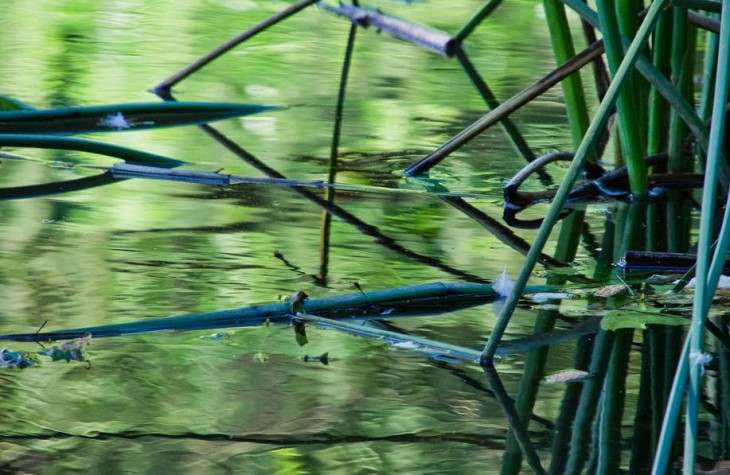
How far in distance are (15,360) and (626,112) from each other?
103 cm

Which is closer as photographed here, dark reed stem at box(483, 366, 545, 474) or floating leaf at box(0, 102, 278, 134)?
dark reed stem at box(483, 366, 545, 474)

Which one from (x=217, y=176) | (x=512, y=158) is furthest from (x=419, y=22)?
(x=217, y=176)

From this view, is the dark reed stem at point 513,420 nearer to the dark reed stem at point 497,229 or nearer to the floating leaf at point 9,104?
the dark reed stem at point 497,229

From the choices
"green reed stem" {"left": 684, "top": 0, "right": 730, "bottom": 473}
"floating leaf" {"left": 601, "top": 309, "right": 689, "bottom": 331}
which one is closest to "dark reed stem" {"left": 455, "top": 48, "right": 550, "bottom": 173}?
"floating leaf" {"left": 601, "top": 309, "right": 689, "bottom": 331}

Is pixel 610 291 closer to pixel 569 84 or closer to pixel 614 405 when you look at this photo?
pixel 614 405

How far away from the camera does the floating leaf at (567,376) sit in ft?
3.87

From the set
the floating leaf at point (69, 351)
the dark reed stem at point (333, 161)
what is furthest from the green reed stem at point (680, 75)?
the floating leaf at point (69, 351)

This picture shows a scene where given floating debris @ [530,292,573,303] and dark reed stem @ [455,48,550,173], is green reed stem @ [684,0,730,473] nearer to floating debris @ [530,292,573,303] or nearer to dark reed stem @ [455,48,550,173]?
floating debris @ [530,292,573,303]

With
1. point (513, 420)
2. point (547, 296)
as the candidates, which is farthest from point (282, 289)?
point (513, 420)

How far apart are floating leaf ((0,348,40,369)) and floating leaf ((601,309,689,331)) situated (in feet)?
2.00

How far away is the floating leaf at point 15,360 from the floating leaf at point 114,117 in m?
1.09

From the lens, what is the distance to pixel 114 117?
2328 mm

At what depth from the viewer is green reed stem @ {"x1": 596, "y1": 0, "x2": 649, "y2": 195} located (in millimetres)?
1647

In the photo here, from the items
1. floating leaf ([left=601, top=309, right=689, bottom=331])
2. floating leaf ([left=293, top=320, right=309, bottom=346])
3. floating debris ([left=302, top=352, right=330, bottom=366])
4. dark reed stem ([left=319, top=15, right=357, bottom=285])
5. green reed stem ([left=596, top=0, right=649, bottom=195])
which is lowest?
dark reed stem ([left=319, top=15, right=357, bottom=285])
